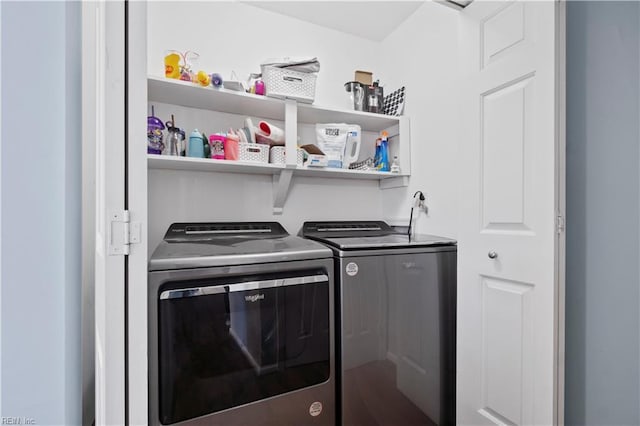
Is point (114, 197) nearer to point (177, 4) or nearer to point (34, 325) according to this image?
point (34, 325)

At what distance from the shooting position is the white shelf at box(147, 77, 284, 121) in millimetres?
1484

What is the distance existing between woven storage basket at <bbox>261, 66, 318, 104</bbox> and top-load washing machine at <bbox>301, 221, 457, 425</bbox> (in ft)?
2.73

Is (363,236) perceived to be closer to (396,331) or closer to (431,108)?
(396,331)

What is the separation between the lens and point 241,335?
1.12 m

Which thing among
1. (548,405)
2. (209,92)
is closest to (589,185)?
(548,405)

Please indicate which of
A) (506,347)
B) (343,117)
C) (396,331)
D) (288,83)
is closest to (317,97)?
(343,117)

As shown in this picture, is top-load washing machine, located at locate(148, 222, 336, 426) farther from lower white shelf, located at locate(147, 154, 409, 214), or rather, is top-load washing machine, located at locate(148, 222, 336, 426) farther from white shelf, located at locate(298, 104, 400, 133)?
white shelf, located at locate(298, 104, 400, 133)

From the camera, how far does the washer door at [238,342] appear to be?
1.02m

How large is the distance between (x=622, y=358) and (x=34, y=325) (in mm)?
1816

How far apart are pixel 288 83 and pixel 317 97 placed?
0.50 meters

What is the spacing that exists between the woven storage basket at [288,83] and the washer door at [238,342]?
1.02 meters

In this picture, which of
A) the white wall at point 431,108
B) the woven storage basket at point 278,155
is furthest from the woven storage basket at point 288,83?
the white wall at point 431,108

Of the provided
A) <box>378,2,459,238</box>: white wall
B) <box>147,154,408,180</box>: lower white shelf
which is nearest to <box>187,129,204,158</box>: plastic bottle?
<box>147,154,408,180</box>: lower white shelf

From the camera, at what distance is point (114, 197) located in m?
0.72
